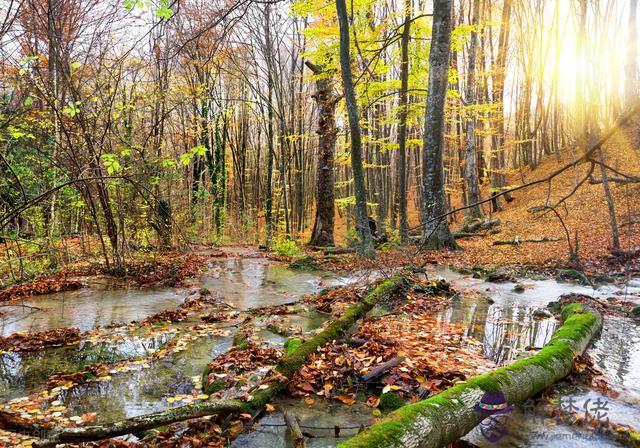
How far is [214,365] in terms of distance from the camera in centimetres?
434

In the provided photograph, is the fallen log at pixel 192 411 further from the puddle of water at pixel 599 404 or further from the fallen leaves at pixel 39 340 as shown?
the fallen leaves at pixel 39 340

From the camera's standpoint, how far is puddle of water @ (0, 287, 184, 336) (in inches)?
245

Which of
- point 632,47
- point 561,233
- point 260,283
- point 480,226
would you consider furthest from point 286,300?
point 632,47

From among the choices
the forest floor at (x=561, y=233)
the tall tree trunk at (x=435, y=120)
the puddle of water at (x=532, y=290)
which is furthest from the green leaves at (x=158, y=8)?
the tall tree trunk at (x=435, y=120)

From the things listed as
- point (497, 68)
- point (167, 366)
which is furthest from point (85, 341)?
point (497, 68)

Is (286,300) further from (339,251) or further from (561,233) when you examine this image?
(561,233)

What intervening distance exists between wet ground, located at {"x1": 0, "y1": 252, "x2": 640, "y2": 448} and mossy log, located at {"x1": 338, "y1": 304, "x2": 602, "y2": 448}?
25cm

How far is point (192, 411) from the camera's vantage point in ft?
9.43

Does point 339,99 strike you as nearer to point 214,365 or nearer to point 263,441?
point 214,365

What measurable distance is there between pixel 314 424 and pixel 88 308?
18.4 ft

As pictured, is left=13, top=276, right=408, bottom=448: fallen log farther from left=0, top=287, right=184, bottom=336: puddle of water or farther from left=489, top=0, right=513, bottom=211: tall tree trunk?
left=489, top=0, right=513, bottom=211: tall tree trunk

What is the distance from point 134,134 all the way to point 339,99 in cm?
681

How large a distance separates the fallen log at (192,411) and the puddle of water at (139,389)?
793 millimetres

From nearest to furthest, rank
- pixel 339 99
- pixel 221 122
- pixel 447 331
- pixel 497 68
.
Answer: pixel 447 331 → pixel 339 99 → pixel 497 68 → pixel 221 122
